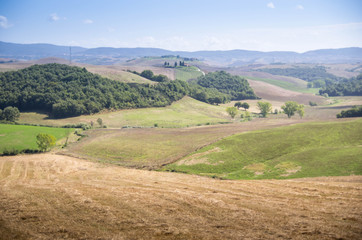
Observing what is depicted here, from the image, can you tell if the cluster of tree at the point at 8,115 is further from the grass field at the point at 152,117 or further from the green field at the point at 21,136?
the green field at the point at 21,136

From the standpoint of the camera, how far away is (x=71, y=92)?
13025 cm

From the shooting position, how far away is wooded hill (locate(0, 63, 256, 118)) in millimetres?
118906

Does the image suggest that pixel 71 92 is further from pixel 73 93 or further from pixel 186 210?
pixel 186 210

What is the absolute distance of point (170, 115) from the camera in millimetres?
124375

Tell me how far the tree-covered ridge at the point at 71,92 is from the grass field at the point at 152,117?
19.7 ft

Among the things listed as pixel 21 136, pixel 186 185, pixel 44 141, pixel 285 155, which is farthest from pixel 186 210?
pixel 21 136

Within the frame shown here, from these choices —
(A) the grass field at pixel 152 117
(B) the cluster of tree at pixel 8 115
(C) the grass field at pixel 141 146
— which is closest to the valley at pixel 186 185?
(C) the grass field at pixel 141 146

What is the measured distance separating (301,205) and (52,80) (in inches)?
5707

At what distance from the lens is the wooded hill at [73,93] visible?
11891 cm

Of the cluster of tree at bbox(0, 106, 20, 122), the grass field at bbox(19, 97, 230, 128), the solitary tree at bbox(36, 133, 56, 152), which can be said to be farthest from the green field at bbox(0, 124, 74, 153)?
the cluster of tree at bbox(0, 106, 20, 122)

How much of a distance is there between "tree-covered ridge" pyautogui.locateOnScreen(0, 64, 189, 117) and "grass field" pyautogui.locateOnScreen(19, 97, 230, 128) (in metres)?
6.01

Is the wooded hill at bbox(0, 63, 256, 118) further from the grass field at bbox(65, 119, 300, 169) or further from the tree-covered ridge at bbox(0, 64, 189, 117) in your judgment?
the grass field at bbox(65, 119, 300, 169)

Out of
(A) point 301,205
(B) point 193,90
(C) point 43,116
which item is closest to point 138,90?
(B) point 193,90

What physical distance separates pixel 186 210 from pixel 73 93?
392ft
